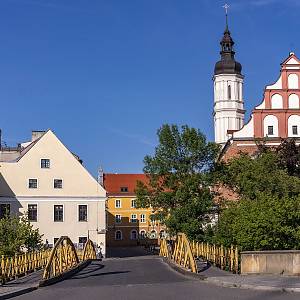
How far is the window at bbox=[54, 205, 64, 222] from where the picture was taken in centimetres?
6469

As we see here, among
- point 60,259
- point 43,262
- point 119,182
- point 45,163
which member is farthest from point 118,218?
point 60,259

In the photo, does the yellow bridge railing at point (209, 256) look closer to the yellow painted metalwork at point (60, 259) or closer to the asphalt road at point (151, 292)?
the asphalt road at point (151, 292)

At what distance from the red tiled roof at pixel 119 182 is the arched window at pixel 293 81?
49.6 m

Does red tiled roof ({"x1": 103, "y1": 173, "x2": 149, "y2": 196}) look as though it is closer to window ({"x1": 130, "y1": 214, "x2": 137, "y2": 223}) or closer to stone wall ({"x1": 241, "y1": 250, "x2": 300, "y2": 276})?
window ({"x1": 130, "y1": 214, "x2": 137, "y2": 223})

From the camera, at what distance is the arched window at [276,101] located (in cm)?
7250

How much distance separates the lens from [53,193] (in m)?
65.1

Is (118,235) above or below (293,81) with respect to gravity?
below

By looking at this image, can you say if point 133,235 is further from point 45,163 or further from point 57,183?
point 45,163

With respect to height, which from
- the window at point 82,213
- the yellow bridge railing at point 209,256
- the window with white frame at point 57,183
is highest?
the window with white frame at point 57,183

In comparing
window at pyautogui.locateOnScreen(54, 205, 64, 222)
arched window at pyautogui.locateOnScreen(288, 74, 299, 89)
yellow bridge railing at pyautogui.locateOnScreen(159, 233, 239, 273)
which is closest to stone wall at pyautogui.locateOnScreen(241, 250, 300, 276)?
yellow bridge railing at pyautogui.locateOnScreen(159, 233, 239, 273)

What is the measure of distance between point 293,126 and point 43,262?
136 ft

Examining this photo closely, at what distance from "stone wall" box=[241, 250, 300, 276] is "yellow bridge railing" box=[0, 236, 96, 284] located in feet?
24.8

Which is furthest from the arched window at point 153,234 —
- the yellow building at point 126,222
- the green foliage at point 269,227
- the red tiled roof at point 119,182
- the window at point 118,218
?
the green foliage at point 269,227

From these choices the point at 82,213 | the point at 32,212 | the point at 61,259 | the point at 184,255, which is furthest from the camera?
the point at 82,213
